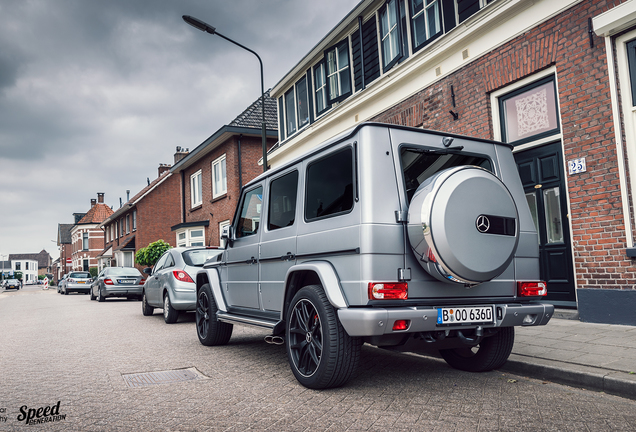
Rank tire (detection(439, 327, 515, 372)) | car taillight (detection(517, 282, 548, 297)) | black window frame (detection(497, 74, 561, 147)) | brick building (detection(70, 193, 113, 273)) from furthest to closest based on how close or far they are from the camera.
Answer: brick building (detection(70, 193, 113, 273)) → black window frame (detection(497, 74, 561, 147)) → tire (detection(439, 327, 515, 372)) → car taillight (detection(517, 282, 548, 297))

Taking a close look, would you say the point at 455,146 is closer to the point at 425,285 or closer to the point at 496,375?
the point at 425,285

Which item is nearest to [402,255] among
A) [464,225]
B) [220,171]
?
[464,225]

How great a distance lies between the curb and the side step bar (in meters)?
2.27

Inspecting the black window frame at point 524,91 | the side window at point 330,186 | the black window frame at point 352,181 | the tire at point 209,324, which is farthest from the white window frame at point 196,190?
the side window at point 330,186

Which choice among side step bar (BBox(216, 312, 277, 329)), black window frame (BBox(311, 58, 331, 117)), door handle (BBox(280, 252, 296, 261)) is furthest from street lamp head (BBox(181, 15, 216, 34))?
door handle (BBox(280, 252, 296, 261))

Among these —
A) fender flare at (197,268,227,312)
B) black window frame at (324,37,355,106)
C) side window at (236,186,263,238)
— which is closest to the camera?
side window at (236,186,263,238)

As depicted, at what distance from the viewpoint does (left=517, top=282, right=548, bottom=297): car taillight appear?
446cm

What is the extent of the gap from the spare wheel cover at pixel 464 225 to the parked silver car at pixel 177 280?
237 inches

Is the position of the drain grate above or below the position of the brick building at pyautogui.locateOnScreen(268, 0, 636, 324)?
below

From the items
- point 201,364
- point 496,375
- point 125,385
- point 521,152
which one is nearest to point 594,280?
point 521,152

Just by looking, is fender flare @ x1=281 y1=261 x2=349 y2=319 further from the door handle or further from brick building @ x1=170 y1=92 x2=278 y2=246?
brick building @ x1=170 y1=92 x2=278 y2=246

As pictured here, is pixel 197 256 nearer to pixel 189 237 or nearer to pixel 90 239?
pixel 189 237

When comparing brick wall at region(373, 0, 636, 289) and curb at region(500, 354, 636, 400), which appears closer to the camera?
curb at region(500, 354, 636, 400)

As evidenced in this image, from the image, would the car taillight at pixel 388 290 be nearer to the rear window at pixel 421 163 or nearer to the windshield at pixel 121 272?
the rear window at pixel 421 163
